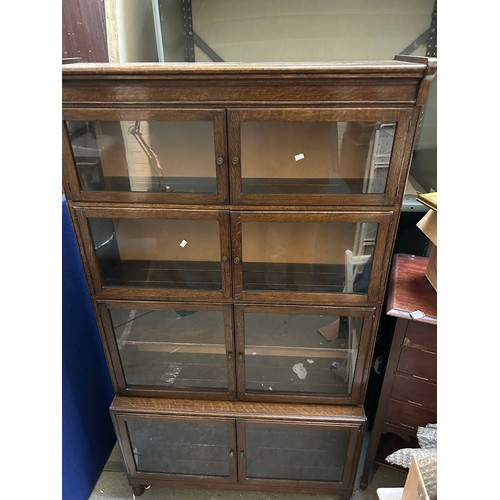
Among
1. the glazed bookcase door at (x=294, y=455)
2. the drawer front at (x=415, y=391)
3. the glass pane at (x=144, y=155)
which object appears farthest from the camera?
the glazed bookcase door at (x=294, y=455)

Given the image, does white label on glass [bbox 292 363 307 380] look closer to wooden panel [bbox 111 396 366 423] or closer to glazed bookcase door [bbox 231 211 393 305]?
wooden panel [bbox 111 396 366 423]

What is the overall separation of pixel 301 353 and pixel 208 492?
727 mm

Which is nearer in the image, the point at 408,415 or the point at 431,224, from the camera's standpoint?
the point at 431,224

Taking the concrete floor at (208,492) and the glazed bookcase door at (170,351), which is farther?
the concrete floor at (208,492)

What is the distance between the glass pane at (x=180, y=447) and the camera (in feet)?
4.53

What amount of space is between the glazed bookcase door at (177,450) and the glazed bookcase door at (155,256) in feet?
1.76

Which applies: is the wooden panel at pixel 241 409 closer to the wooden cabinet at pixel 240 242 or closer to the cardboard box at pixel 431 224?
the wooden cabinet at pixel 240 242

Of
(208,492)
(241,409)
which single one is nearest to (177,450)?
(208,492)

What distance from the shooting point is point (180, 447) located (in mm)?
1436

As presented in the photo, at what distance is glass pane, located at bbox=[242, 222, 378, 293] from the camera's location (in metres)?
1.07

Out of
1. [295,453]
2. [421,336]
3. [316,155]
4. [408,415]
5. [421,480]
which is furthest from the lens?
[295,453]

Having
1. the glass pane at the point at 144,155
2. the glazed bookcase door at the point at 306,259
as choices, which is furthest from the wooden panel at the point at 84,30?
the glazed bookcase door at the point at 306,259

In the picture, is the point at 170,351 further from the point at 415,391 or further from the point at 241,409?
the point at 415,391
